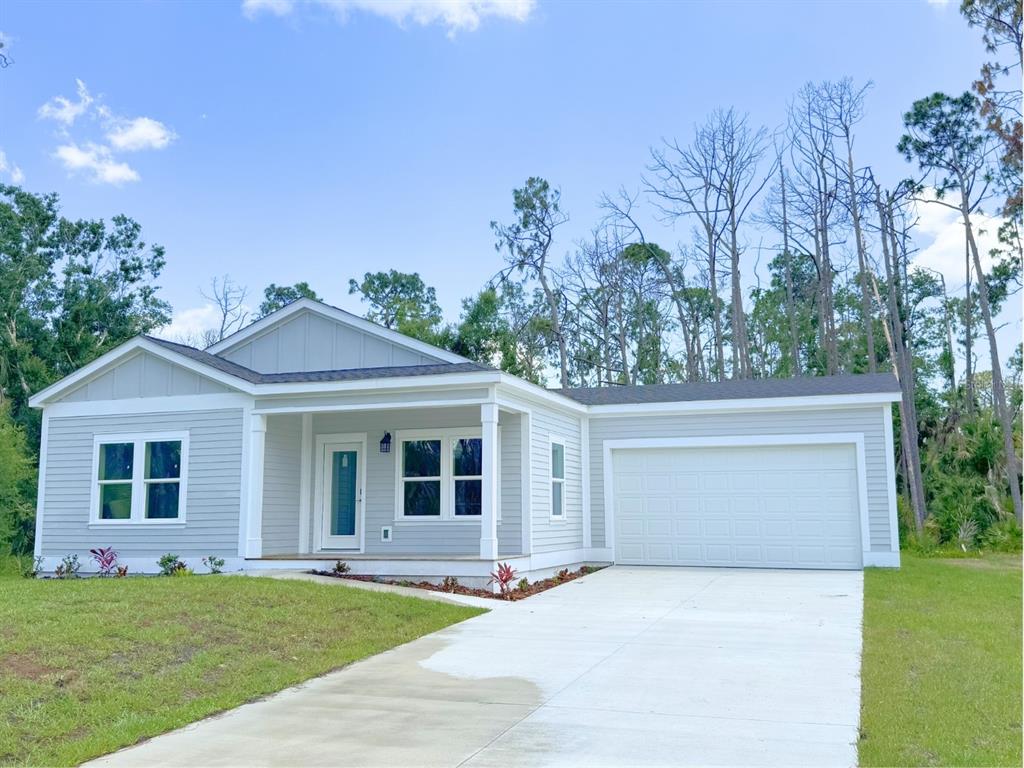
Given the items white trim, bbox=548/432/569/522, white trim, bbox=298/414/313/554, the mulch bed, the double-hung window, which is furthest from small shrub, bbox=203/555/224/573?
white trim, bbox=548/432/569/522

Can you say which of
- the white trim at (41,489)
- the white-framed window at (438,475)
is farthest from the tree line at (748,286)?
the white-framed window at (438,475)

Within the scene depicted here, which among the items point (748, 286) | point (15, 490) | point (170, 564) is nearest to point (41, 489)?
point (170, 564)

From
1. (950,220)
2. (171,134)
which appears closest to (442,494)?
(171,134)

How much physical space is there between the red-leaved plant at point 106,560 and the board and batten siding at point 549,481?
21.0 ft

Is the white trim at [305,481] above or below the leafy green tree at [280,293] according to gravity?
below

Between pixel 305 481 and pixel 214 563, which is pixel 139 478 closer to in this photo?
pixel 214 563

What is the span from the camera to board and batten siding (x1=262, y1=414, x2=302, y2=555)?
1336cm

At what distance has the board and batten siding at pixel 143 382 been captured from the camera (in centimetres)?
1339

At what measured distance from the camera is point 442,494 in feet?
45.9

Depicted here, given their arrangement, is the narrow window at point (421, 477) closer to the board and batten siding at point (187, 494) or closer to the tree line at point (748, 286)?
the board and batten siding at point (187, 494)

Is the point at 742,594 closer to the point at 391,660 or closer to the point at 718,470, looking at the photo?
the point at 718,470

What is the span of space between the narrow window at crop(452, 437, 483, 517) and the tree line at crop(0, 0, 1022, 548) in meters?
10.6

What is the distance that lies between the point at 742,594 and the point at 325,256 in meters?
22.8

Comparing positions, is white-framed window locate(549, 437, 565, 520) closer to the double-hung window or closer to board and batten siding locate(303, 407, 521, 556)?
board and batten siding locate(303, 407, 521, 556)
